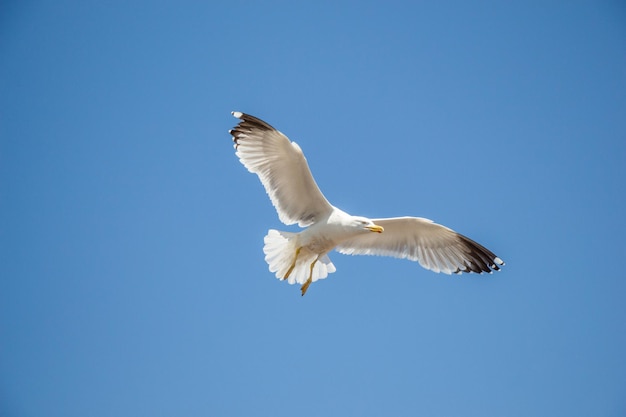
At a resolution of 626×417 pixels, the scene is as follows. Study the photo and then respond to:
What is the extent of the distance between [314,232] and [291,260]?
1.51 ft

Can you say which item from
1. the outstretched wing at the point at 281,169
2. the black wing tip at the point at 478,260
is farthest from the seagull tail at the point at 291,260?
the black wing tip at the point at 478,260

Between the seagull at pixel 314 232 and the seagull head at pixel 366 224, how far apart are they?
0.01m

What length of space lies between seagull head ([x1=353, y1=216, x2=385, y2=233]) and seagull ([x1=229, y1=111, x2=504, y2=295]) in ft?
0.03

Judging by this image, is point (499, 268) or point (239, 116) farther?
point (499, 268)

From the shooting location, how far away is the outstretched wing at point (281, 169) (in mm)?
7035

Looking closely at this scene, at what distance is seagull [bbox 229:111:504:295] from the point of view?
7.08 metres

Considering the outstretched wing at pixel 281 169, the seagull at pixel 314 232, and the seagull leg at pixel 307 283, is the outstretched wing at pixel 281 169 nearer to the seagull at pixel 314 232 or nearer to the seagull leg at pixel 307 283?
the seagull at pixel 314 232

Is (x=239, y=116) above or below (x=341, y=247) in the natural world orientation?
above

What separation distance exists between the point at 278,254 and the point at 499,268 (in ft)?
8.27

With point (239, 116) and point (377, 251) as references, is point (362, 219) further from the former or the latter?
point (239, 116)

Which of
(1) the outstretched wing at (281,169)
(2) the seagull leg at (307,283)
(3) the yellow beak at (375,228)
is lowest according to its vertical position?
(2) the seagull leg at (307,283)

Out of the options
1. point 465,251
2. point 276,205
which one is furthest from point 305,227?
point 465,251

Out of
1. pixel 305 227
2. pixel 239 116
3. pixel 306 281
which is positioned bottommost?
pixel 306 281

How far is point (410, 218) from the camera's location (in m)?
7.47
